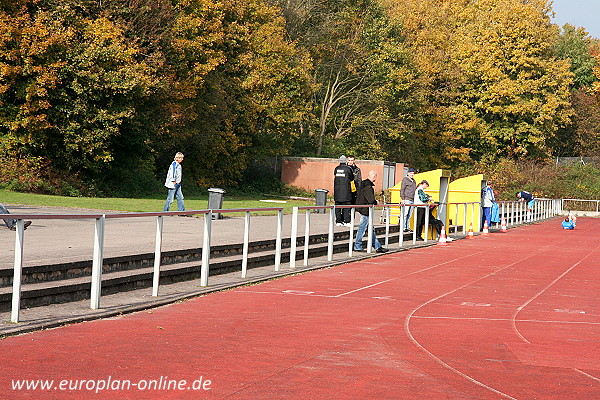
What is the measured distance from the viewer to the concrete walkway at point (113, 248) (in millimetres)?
9148

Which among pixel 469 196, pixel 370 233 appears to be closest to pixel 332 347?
pixel 370 233

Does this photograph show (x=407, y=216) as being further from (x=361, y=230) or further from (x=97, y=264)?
(x=97, y=264)

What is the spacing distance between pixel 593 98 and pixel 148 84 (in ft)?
179

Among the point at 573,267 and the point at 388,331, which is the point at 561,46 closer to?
the point at 573,267

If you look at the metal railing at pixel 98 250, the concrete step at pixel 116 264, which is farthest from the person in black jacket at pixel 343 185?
the metal railing at pixel 98 250

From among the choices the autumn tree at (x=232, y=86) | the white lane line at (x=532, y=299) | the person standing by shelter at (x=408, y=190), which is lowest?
the white lane line at (x=532, y=299)

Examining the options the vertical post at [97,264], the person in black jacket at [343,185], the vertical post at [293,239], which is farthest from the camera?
the person in black jacket at [343,185]

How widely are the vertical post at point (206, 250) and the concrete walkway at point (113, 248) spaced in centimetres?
11

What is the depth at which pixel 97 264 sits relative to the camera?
403 inches

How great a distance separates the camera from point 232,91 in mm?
45781

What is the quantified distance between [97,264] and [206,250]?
2.83 m

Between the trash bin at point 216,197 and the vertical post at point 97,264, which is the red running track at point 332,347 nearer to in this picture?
the vertical post at point 97,264

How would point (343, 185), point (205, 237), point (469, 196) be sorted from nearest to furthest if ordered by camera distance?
point (205, 237) → point (343, 185) → point (469, 196)

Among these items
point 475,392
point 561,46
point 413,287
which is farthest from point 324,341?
point 561,46
